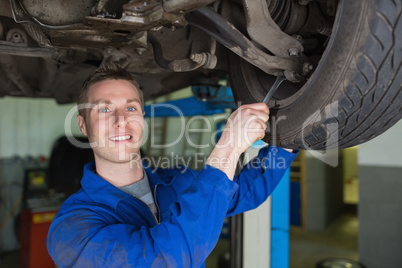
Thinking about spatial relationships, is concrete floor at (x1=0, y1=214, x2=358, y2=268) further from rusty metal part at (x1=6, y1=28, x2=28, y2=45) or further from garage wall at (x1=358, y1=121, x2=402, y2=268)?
rusty metal part at (x1=6, y1=28, x2=28, y2=45)

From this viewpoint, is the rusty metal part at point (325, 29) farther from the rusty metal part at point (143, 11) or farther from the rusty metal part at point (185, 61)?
the rusty metal part at point (143, 11)

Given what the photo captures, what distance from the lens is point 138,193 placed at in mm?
1168

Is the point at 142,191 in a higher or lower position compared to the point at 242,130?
lower

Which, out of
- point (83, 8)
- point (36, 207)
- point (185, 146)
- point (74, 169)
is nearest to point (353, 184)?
point (185, 146)

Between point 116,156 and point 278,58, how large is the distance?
1.89 ft

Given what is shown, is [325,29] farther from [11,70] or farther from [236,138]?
[11,70]

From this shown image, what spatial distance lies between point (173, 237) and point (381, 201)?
9.81ft

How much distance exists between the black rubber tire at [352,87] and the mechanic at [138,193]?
0.13m

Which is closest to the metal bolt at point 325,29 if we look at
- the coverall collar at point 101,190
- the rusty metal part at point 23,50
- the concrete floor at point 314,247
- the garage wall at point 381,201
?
the coverall collar at point 101,190

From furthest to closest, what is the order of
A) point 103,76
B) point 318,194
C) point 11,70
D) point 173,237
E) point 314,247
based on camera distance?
point 318,194
point 314,247
point 11,70
point 103,76
point 173,237

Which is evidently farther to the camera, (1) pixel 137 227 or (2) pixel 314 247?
(2) pixel 314 247

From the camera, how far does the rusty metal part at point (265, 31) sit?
92 cm

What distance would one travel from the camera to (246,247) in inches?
86.4

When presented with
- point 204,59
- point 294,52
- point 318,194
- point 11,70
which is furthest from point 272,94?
point 318,194
